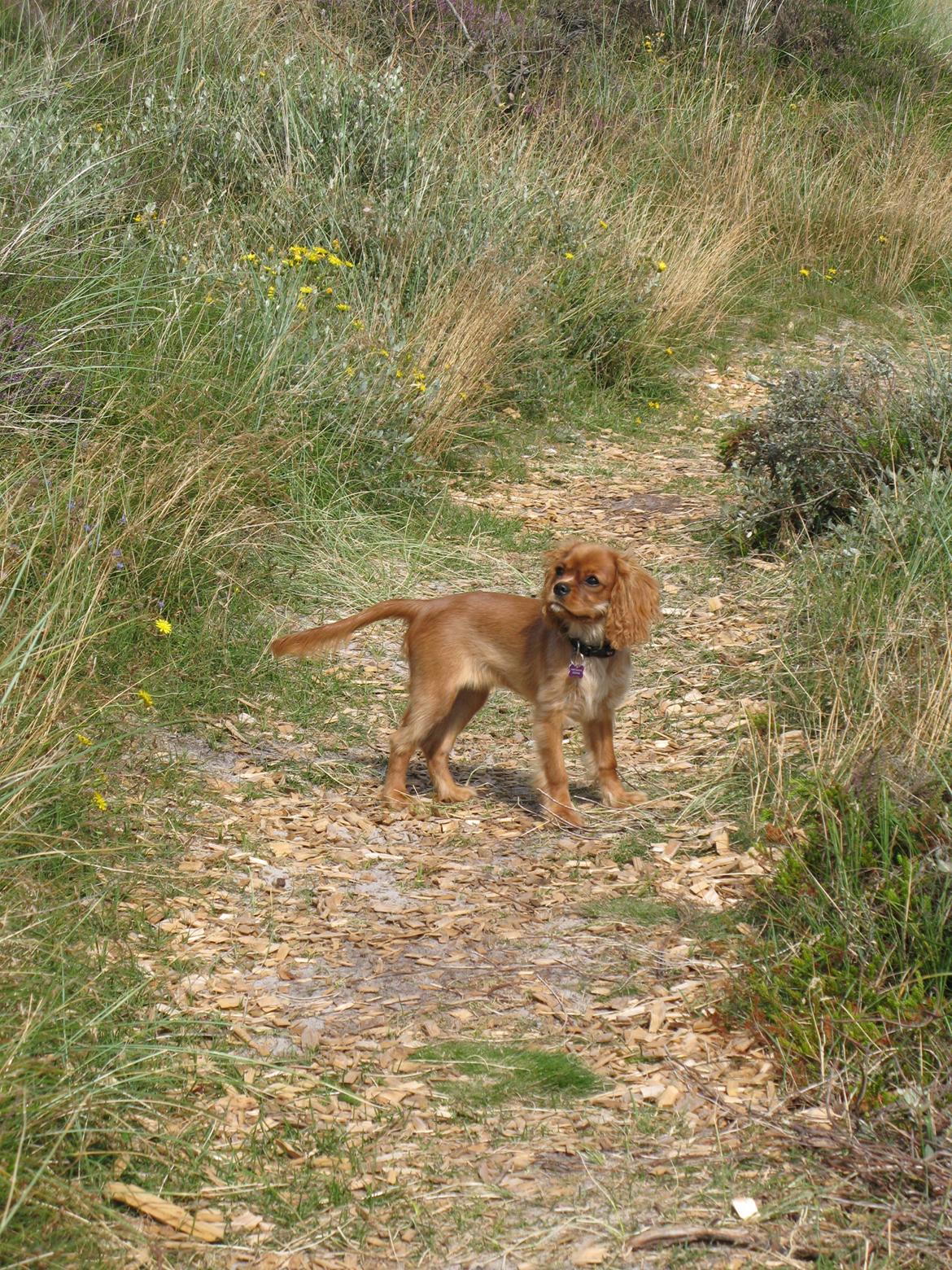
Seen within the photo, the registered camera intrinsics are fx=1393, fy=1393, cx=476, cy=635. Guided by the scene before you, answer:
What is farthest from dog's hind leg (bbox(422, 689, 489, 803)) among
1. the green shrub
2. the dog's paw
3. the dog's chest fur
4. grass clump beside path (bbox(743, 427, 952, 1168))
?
the green shrub

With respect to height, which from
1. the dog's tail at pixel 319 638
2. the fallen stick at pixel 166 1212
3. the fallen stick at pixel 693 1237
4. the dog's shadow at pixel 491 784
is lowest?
the dog's shadow at pixel 491 784

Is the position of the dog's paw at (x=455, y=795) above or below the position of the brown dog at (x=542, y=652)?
below

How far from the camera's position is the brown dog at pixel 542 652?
4828 mm

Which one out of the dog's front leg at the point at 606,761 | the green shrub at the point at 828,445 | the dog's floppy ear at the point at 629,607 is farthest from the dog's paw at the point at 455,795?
the green shrub at the point at 828,445

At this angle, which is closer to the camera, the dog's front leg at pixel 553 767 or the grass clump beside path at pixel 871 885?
the grass clump beside path at pixel 871 885

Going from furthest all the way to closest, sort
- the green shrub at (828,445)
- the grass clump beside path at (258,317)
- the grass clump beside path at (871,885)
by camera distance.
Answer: the green shrub at (828,445)
the grass clump beside path at (258,317)
the grass clump beside path at (871,885)

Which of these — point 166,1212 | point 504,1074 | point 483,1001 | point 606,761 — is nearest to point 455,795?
point 606,761

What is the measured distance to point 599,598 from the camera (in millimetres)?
4828

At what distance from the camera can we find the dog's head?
4777 mm

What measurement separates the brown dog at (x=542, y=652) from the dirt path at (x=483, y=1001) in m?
0.21

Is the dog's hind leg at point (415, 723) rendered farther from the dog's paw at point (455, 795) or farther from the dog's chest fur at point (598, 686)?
the dog's chest fur at point (598, 686)

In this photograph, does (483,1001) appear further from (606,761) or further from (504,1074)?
(606,761)

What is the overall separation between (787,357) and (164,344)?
18.5 ft

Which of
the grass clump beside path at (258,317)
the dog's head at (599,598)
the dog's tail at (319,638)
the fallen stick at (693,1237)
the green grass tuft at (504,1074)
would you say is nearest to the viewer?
the fallen stick at (693,1237)
